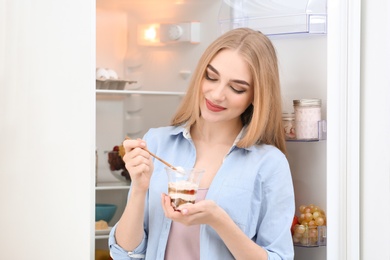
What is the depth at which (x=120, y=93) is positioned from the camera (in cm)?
321

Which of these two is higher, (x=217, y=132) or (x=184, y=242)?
(x=217, y=132)

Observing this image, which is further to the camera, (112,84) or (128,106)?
(128,106)

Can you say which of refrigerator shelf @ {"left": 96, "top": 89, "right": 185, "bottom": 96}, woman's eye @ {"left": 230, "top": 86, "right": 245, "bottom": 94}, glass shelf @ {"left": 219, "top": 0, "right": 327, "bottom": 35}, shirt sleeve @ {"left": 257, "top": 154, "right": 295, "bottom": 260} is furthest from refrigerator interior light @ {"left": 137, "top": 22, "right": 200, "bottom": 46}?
shirt sleeve @ {"left": 257, "top": 154, "right": 295, "bottom": 260}

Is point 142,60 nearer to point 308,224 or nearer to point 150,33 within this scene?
point 150,33

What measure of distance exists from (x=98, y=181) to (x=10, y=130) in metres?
0.54

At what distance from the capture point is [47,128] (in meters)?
2.70

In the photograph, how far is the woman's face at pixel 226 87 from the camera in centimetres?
231

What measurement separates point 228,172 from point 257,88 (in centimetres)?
26

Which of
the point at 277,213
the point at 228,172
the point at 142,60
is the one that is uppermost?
the point at 142,60

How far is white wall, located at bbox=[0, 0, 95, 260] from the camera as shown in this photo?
241cm

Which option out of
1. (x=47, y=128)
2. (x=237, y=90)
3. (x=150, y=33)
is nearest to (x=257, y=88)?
(x=237, y=90)

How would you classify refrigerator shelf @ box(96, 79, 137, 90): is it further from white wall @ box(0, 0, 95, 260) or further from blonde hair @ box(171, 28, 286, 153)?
blonde hair @ box(171, 28, 286, 153)
